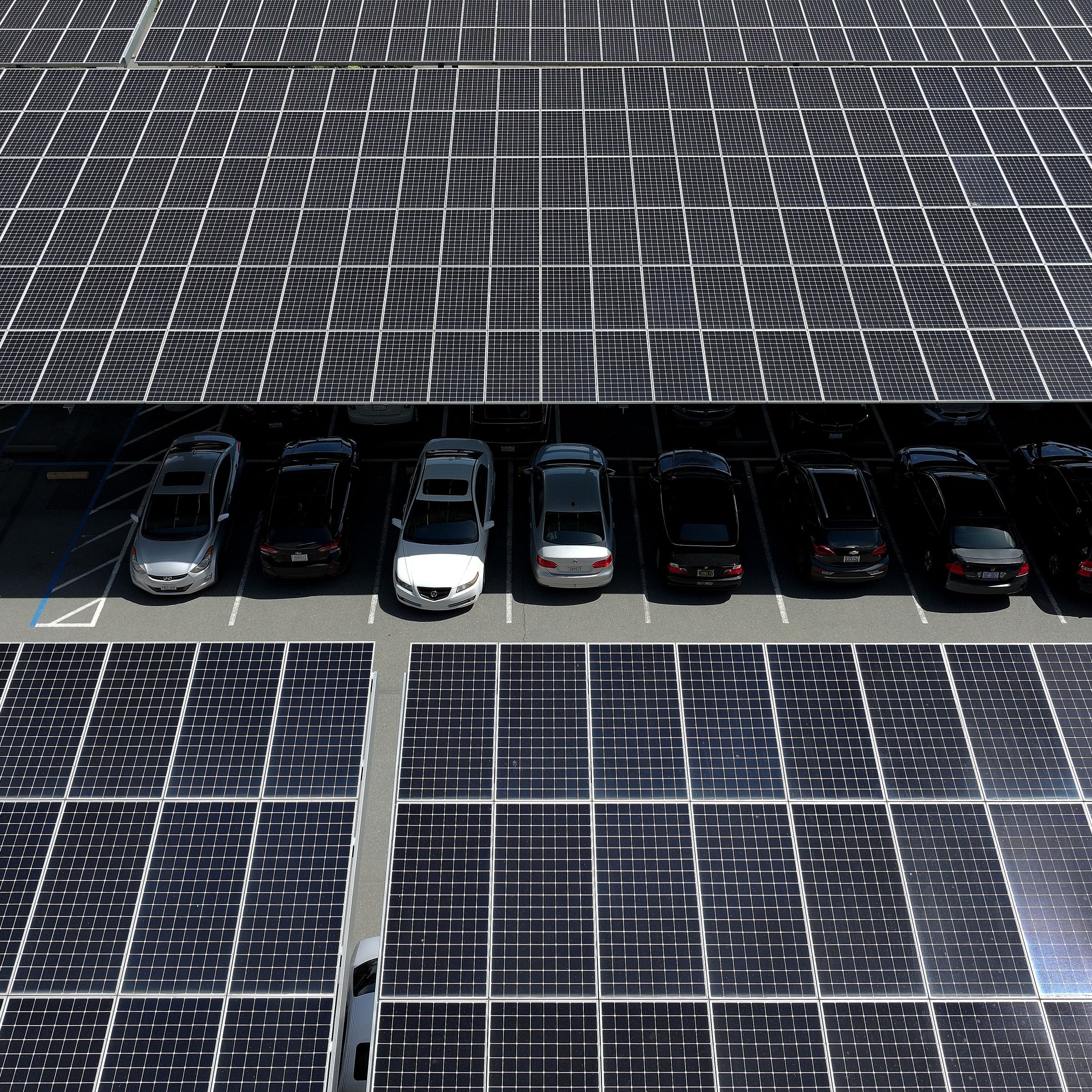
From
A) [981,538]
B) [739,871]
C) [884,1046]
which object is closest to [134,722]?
[739,871]

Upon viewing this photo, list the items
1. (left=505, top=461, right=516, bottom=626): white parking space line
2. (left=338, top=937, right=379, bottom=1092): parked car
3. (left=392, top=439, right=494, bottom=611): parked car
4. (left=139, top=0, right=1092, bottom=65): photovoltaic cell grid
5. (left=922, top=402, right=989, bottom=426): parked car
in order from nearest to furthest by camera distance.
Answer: (left=338, top=937, right=379, bottom=1092): parked car
(left=392, top=439, right=494, bottom=611): parked car
(left=505, top=461, right=516, bottom=626): white parking space line
(left=139, top=0, right=1092, bottom=65): photovoltaic cell grid
(left=922, top=402, right=989, bottom=426): parked car

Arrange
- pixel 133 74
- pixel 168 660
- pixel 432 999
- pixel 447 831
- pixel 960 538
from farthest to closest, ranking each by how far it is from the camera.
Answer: pixel 133 74 → pixel 960 538 → pixel 168 660 → pixel 447 831 → pixel 432 999

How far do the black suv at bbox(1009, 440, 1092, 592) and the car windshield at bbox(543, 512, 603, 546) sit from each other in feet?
30.4

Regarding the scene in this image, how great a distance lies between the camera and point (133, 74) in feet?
60.7

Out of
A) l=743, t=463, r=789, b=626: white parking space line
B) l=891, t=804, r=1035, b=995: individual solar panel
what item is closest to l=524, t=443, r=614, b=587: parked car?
l=743, t=463, r=789, b=626: white parking space line

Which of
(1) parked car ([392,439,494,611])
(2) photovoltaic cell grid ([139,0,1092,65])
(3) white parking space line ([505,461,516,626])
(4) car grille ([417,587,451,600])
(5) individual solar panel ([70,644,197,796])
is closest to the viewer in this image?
(5) individual solar panel ([70,644,197,796])

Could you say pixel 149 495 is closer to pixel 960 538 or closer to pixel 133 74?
pixel 133 74

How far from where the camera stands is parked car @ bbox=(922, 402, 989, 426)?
1949 centimetres

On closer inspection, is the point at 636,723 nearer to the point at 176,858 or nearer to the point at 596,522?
the point at 176,858

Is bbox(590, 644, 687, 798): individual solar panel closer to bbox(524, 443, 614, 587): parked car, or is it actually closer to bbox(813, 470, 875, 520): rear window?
bbox(524, 443, 614, 587): parked car

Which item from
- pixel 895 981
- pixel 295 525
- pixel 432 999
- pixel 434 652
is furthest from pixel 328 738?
Answer: pixel 295 525

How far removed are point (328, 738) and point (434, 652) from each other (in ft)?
5.15

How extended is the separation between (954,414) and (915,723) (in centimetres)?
1270

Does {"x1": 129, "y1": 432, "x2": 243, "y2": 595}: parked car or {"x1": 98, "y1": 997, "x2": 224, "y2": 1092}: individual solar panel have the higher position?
{"x1": 129, "y1": 432, "x2": 243, "y2": 595}: parked car
